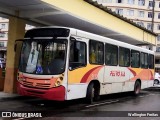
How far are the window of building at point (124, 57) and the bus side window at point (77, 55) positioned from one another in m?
3.85

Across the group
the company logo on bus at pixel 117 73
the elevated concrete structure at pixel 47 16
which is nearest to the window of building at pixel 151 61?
the elevated concrete structure at pixel 47 16

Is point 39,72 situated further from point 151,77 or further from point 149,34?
point 149,34

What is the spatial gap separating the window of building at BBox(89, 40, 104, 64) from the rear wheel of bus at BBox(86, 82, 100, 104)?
99cm

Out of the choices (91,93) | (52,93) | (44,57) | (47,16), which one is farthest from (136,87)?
(52,93)

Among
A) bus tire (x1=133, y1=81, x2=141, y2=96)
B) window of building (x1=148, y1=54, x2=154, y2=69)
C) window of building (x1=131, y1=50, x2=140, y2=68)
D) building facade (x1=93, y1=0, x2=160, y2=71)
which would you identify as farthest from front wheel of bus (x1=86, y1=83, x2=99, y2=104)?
building facade (x1=93, y1=0, x2=160, y2=71)

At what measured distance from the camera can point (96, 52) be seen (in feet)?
47.1

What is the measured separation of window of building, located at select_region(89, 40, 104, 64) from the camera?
13.9 m

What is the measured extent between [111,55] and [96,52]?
1629 mm

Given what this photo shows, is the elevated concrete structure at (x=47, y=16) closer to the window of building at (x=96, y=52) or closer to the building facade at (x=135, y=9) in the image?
the window of building at (x=96, y=52)

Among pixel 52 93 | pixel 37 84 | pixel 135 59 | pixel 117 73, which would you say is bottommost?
pixel 52 93

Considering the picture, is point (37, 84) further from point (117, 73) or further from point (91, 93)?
point (117, 73)

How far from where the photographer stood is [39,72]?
40.3 ft

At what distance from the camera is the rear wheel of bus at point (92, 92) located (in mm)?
13797

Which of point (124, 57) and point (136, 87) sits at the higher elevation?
point (124, 57)
